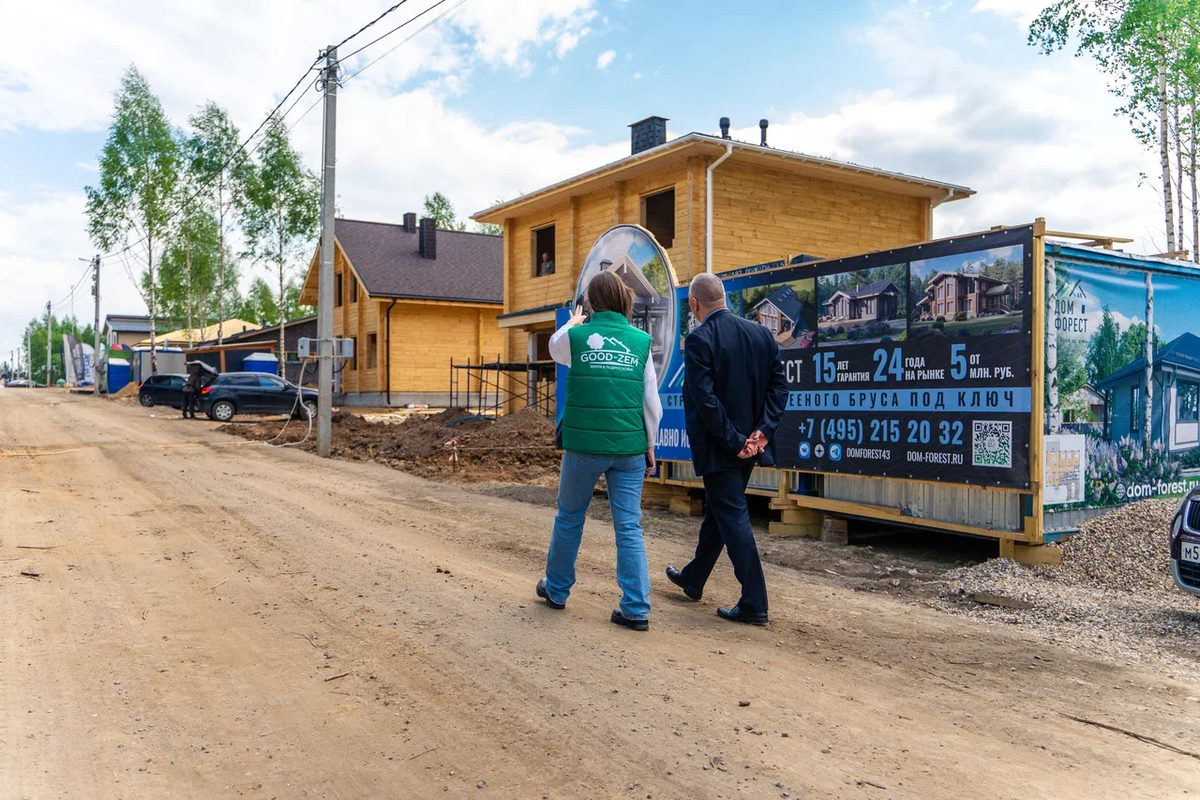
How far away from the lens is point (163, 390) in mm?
33312

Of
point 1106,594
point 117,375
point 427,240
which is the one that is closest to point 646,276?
point 1106,594

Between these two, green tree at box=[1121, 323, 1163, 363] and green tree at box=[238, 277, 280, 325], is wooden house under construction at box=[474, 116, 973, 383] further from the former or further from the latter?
green tree at box=[238, 277, 280, 325]

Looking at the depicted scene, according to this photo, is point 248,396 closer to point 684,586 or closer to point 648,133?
point 648,133

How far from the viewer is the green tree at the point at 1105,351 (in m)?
7.20

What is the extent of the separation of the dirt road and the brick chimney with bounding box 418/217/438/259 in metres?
31.5

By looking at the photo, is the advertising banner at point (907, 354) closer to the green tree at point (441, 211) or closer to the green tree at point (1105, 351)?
the green tree at point (1105, 351)

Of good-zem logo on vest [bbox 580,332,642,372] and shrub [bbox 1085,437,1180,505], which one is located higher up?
good-zem logo on vest [bbox 580,332,642,372]

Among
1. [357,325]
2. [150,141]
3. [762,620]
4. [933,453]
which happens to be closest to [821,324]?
[933,453]

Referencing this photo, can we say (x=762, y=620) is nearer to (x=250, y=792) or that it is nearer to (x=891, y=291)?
(x=250, y=792)

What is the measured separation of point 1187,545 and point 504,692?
4527 millimetres

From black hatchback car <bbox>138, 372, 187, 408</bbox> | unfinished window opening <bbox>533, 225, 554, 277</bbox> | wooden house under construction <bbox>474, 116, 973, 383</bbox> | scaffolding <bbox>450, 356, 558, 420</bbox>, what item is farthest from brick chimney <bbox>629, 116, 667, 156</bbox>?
black hatchback car <bbox>138, 372, 187, 408</bbox>

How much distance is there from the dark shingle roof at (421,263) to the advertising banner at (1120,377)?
88.7ft

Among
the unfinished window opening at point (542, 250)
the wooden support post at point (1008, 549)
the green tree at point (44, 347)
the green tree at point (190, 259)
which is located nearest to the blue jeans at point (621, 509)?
the wooden support post at point (1008, 549)

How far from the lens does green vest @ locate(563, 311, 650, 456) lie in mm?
4859
